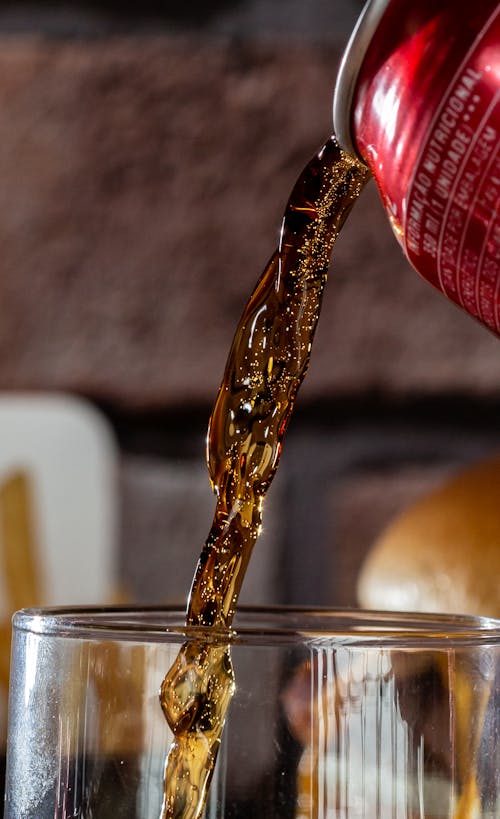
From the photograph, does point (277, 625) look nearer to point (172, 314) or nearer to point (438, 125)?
point (438, 125)

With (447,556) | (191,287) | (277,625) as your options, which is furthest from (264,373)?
(191,287)

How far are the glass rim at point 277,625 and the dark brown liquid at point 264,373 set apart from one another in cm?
2

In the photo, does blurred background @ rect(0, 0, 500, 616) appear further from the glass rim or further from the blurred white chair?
the glass rim

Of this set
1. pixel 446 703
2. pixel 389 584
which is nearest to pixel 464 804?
pixel 446 703

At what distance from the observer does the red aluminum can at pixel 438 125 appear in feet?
0.65

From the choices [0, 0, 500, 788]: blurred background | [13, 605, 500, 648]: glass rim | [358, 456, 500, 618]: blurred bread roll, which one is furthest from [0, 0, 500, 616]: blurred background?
[13, 605, 500, 648]: glass rim

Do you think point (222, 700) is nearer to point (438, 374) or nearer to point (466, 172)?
point (466, 172)

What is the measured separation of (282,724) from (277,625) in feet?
0.17

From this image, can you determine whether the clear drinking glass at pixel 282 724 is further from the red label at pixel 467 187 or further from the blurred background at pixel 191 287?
the blurred background at pixel 191 287

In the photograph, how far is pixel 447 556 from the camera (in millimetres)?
394

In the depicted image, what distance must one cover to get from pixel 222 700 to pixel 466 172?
0.29 feet

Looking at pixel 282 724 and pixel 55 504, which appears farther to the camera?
pixel 55 504

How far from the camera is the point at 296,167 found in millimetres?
615

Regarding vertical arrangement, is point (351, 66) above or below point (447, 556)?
above
